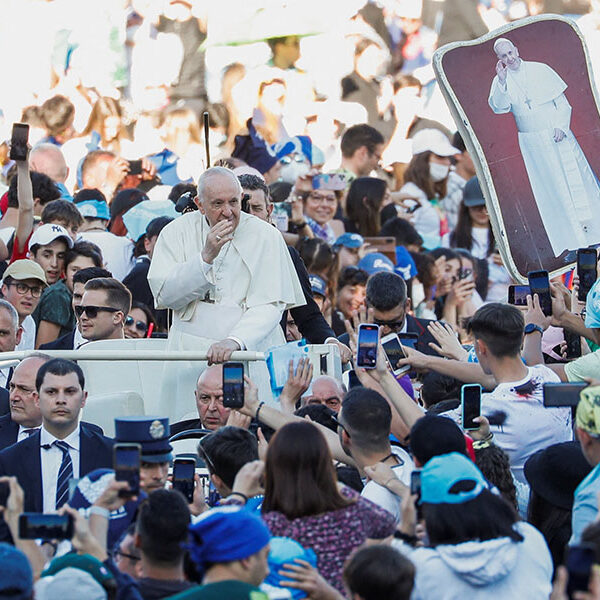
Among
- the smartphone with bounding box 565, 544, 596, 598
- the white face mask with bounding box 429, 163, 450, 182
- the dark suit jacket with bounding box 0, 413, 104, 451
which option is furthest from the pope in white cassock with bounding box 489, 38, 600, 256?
the white face mask with bounding box 429, 163, 450, 182

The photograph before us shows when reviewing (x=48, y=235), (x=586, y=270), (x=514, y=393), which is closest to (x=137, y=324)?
(x=48, y=235)

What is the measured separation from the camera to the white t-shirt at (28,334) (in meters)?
10.2

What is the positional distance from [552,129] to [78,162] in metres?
6.79

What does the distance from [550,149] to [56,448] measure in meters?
3.48

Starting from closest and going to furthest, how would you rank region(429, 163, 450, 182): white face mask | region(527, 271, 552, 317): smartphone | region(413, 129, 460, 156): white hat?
region(527, 271, 552, 317): smartphone < region(413, 129, 460, 156): white hat < region(429, 163, 450, 182): white face mask

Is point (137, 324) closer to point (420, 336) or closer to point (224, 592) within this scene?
point (420, 336)

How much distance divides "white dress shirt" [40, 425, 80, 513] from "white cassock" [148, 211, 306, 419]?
157 cm

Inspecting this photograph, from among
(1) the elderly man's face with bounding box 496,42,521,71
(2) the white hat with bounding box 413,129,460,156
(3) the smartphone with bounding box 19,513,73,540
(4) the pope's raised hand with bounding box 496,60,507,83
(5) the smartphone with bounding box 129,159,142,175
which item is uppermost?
(1) the elderly man's face with bounding box 496,42,521,71

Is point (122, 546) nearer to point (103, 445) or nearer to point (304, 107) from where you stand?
point (103, 445)

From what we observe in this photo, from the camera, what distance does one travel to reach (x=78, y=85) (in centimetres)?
1702

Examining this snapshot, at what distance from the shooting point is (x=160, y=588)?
5.44 m

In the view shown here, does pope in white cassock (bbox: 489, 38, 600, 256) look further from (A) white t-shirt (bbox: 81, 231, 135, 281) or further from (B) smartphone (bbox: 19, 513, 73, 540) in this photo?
(B) smartphone (bbox: 19, 513, 73, 540)

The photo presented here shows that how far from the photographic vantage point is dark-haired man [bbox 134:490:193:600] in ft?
17.8

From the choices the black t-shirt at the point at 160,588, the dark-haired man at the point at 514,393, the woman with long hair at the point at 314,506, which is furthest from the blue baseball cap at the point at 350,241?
the black t-shirt at the point at 160,588
